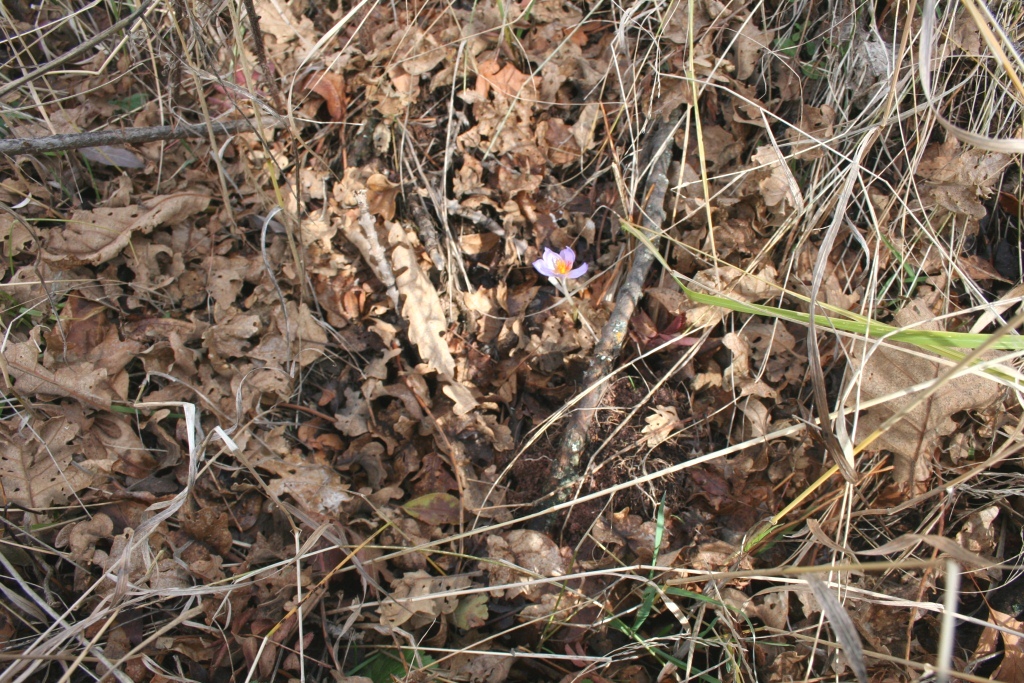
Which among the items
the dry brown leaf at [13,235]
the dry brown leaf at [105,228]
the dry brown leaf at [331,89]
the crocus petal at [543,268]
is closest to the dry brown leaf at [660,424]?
the crocus petal at [543,268]

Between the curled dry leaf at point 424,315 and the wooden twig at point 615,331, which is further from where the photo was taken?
the curled dry leaf at point 424,315

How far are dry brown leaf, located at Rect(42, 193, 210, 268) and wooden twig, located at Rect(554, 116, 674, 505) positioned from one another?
1.50 m

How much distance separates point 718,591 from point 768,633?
0.73 ft

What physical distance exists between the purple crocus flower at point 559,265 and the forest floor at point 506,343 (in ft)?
0.04

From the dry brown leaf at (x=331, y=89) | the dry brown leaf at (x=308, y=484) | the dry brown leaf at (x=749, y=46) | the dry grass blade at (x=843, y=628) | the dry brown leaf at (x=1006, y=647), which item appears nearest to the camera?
the dry grass blade at (x=843, y=628)

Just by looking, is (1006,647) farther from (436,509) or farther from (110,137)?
(110,137)

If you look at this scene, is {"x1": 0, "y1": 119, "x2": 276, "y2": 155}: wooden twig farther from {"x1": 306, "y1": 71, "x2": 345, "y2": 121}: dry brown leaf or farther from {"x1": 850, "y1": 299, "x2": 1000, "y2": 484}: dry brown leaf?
{"x1": 850, "y1": 299, "x2": 1000, "y2": 484}: dry brown leaf

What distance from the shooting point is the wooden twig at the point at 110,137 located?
5.99 feet

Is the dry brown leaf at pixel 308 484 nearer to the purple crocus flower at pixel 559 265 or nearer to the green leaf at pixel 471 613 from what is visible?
the green leaf at pixel 471 613

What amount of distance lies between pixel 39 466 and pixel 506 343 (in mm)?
1375

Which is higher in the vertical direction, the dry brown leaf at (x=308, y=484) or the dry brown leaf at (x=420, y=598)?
the dry brown leaf at (x=308, y=484)

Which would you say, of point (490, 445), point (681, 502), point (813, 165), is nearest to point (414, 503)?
point (490, 445)

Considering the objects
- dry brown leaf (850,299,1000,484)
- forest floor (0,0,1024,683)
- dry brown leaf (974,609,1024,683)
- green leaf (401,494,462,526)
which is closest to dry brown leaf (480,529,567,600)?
forest floor (0,0,1024,683)

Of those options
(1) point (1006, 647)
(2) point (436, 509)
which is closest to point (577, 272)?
(2) point (436, 509)
